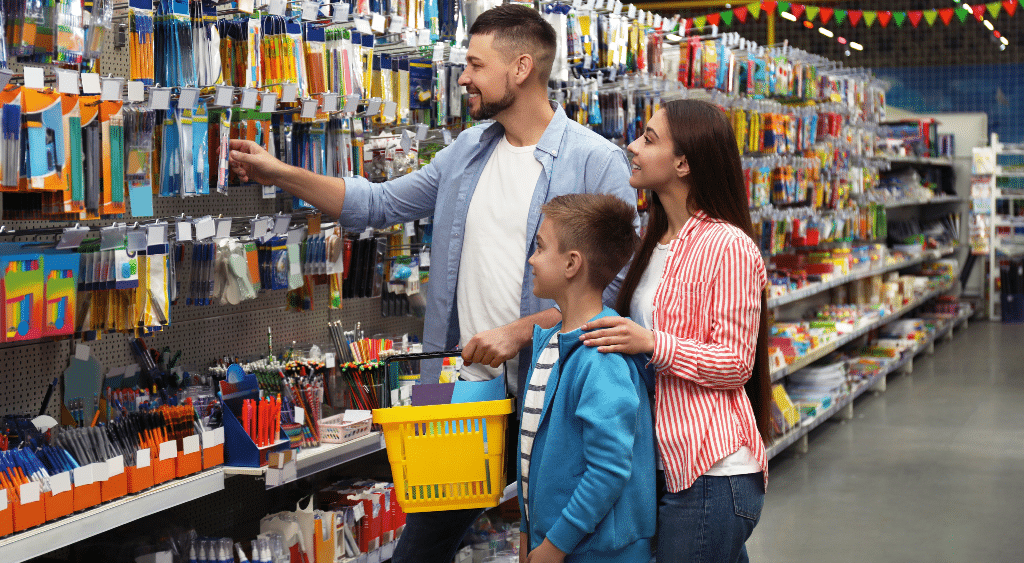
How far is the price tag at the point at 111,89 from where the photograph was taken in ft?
7.80

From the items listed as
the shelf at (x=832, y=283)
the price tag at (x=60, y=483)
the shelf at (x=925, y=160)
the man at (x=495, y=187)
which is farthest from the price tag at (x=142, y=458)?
the shelf at (x=925, y=160)

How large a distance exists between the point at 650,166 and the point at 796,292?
434 cm

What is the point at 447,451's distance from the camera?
2.10 m

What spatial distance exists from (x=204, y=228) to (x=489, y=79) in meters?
0.85

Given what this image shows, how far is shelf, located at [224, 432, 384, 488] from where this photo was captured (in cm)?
271

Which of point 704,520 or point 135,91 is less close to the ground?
point 135,91

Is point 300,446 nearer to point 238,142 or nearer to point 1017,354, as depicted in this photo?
point 238,142

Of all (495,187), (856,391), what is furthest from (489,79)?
(856,391)

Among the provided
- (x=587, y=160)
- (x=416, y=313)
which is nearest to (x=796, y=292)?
(x=416, y=313)

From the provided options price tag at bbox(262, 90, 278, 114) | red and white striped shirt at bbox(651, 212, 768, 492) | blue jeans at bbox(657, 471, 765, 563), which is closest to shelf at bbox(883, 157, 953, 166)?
price tag at bbox(262, 90, 278, 114)

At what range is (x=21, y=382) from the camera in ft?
9.12

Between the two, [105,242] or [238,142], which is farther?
[238,142]

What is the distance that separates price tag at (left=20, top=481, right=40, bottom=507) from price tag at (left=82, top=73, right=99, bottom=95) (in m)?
0.87

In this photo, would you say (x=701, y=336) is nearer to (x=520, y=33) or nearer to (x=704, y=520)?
(x=704, y=520)
